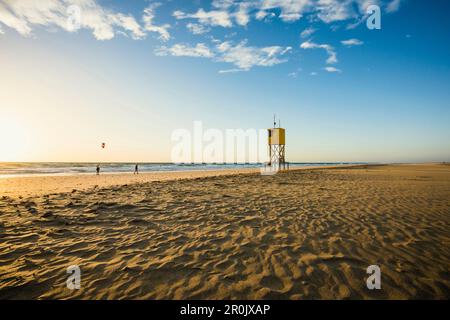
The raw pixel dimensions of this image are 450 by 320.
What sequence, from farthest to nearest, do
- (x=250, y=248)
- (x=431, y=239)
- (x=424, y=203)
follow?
(x=424, y=203), (x=431, y=239), (x=250, y=248)

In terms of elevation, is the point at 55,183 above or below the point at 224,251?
above

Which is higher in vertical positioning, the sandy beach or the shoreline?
the shoreline

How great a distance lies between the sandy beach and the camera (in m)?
3.43

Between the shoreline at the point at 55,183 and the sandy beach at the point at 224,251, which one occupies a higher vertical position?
the shoreline at the point at 55,183

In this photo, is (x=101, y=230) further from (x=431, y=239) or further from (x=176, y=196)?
(x=431, y=239)

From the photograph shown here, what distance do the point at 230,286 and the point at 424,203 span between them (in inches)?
385

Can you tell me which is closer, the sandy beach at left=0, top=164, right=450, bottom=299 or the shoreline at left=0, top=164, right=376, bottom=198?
the sandy beach at left=0, top=164, right=450, bottom=299

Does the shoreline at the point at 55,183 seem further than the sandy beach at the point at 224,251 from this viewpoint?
Yes

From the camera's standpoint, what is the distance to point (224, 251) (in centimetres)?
473

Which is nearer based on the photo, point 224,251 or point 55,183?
point 224,251

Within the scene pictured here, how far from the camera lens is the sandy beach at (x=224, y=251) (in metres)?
3.43
